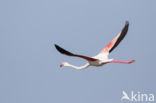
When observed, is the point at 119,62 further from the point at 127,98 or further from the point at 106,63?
the point at 127,98

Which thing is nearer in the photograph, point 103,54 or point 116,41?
point 103,54

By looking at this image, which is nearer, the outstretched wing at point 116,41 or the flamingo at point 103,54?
the flamingo at point 103,54

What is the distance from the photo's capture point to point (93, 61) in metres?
11.3

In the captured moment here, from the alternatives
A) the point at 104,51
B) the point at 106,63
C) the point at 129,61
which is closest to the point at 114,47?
the point at 104,51

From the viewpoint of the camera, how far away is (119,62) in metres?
10.8

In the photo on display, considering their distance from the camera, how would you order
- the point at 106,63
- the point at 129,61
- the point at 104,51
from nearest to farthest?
the point at 129,61, the point at 106,63, the point at 104,51

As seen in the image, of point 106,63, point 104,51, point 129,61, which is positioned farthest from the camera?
point 104,51

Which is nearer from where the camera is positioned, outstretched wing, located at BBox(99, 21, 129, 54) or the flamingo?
the flamingo

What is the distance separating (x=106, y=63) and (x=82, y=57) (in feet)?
2.07

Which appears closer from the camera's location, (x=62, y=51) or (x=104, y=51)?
(x=62, y=51)

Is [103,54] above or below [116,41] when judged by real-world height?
below

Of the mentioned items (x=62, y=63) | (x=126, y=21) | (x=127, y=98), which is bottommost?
(x=127, y=98)

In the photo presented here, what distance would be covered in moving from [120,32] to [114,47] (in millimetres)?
365

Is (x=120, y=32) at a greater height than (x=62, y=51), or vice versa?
(x=120, y=32)
